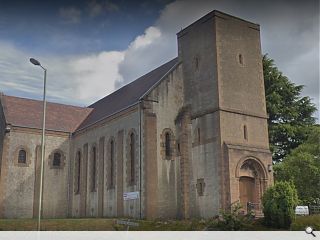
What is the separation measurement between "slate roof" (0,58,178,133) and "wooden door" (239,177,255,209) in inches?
431

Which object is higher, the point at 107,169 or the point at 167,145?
the point at 167,145

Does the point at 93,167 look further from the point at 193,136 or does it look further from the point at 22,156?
the point at 193,136

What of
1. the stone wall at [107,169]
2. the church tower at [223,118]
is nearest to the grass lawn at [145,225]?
the church tower at [223,118]

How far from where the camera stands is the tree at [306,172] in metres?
32.9

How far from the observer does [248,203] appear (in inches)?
1126

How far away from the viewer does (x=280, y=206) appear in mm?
22922

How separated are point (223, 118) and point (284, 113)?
16.8 meters

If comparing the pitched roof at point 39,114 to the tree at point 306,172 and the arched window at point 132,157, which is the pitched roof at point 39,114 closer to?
the arched window at point 132,157

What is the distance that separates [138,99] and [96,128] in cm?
808

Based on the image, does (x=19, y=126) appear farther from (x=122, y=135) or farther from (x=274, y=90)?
(x=274, y=90)

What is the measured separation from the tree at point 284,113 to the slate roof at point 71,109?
13219mm

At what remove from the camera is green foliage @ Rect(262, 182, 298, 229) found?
22.8m

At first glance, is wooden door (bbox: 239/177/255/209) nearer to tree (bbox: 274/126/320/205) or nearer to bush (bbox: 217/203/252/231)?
tree (bbox: 274/126/320/205)

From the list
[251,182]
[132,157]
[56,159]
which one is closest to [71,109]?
[56,159]
